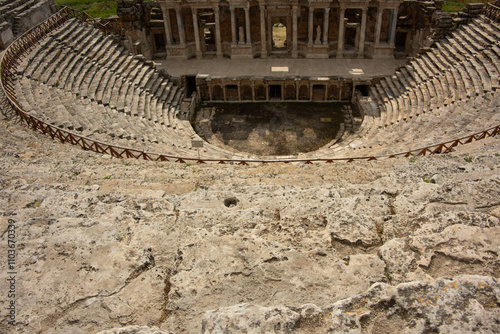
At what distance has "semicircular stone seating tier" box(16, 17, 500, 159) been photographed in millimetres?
14695

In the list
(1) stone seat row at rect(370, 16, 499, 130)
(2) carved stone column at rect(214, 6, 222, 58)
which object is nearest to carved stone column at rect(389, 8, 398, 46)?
(1) stone seat row at rect(370, 16, 499, 130)

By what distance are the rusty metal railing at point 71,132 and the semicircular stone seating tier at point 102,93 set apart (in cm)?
40

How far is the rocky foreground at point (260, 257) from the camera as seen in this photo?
3865mm

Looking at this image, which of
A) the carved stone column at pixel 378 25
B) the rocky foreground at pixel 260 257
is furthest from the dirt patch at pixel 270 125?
the rocky foreground at pixel 260 257

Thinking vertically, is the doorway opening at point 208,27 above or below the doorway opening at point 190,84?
above

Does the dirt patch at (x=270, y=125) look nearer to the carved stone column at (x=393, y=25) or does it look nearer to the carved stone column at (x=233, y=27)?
the carved stone column at (x=233, y=27)

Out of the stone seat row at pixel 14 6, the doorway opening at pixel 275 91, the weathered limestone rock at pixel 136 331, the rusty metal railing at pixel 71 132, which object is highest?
the weathered limestone rock at pixel 136 331

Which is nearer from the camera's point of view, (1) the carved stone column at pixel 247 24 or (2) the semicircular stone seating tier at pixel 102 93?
(2) the semicircular stone seating tier at pixel 102 93

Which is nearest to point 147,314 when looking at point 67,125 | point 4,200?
point 4,200

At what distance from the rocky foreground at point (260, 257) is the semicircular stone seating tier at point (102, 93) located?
25.5 ft

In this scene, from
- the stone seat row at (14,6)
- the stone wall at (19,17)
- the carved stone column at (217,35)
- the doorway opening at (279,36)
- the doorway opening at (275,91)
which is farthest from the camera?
the doorway opening at (279,36)

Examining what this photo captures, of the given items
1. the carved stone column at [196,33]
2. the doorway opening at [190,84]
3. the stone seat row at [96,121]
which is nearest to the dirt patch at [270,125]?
the doorway opening at [190,84]

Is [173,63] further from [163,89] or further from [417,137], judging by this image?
[417,137]

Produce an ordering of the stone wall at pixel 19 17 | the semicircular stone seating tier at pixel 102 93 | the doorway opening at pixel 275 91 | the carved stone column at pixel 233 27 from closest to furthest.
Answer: the semicircular stone seating tier at pixel 102 93 < the stone wall at pixel 19 17 < the doorway opening at pixel 275 91 < the carved stone column at pixel 233 27
